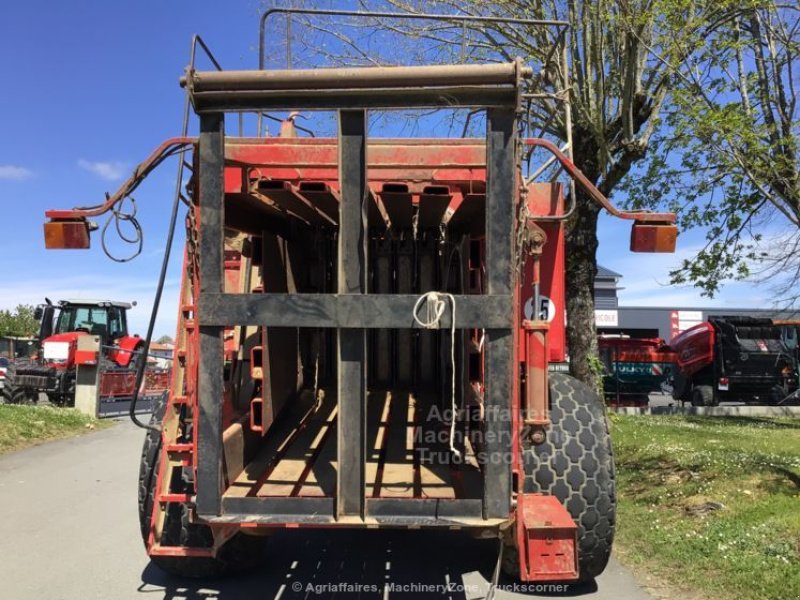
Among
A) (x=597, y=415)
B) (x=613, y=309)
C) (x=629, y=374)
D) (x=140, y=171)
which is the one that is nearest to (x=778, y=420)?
(x=629, y=374)

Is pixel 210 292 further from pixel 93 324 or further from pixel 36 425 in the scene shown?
pixel 93 324

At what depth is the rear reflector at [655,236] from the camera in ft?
11.5

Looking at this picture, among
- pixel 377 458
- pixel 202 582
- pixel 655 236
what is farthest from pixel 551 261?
pixel 202 582

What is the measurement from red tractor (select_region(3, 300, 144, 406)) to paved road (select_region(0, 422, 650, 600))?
7.07 meters

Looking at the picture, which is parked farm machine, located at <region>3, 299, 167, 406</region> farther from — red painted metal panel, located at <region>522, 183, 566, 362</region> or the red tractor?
red painted metal panel, located at <region>522, 183, 566, 362</region>

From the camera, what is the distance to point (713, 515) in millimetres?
5629

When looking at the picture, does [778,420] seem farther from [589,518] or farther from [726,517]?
[589,518]

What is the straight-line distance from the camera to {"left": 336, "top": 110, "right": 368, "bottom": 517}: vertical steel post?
291 centimetres

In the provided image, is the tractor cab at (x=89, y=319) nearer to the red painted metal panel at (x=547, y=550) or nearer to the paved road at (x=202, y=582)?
the paved road at (x=202, y=582)

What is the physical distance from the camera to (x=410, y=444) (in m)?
4.07

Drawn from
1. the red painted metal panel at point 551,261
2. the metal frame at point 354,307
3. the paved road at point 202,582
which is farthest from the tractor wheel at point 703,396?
the metal frame at point 354,307

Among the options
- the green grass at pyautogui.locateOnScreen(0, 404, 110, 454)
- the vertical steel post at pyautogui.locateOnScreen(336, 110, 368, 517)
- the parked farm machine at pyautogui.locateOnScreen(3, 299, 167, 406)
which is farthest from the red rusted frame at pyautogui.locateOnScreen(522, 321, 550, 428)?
the parked farm machine at pyautogui.locateOnScreen(3, 299, 167, 406)

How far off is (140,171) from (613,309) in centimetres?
3610

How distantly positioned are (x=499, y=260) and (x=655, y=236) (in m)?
Result: 1.16
